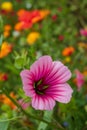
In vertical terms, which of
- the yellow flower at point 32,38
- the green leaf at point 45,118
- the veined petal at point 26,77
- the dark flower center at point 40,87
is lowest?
the green leaf at point 45,118

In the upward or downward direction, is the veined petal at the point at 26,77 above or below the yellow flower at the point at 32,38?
below

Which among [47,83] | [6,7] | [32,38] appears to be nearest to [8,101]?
[47,83]

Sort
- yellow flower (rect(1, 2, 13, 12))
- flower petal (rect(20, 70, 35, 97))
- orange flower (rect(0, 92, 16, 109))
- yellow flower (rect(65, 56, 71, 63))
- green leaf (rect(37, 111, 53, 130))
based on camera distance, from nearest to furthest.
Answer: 1. flower petal (rect(20, 70, 35, 97))
2. green leaf (rect(37, 111, 53, 130))
3. orange flower (rect(0, 92, 16, 109))
4. yellow flower (rect(65, 56, 71, 63))
5. yellow flower (rect(1, 2, 13, 12))

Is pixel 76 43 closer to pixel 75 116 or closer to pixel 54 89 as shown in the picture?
pixel 75 116

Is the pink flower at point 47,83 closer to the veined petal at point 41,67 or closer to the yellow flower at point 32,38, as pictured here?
the veined petal at point 41,67

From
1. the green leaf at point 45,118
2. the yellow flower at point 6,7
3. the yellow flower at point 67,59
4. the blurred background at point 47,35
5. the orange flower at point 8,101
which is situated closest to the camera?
the green leaf at point 45,118

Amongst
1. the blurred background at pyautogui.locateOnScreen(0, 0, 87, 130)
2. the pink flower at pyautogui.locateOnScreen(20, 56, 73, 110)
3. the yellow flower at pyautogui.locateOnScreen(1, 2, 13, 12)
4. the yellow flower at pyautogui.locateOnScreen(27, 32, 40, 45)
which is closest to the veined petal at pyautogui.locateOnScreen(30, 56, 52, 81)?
the pink flower at pyautogui.locateOnScreen(20, 56, 73, 110)

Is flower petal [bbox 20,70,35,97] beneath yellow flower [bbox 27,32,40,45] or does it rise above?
beneath

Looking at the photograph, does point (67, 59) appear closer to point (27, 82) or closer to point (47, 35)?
point (47, 35)

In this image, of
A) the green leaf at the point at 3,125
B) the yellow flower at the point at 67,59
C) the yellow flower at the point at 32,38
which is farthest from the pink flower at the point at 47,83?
the yellow flower at the point at 32,38

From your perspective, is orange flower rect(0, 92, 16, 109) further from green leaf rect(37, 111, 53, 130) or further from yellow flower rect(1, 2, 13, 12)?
yellow flower rect(1, 2, 13, 12)
